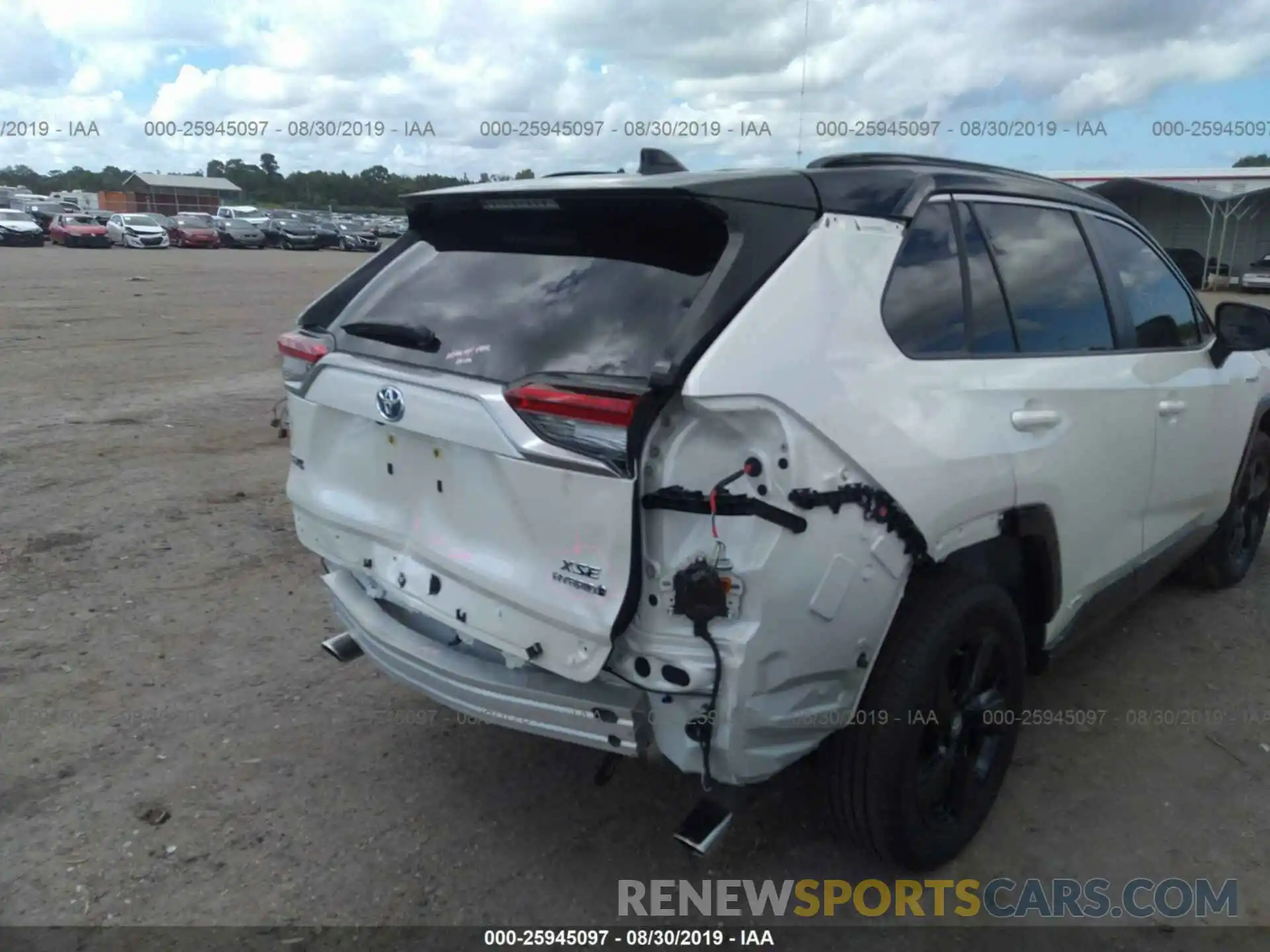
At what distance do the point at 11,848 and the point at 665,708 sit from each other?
211 centimetres

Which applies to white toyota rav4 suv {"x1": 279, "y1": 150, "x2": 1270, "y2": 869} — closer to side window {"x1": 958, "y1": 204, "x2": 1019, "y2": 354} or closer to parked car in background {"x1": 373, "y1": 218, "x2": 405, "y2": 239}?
side window {"x1": 958, "y1": 204, "x2": 1019, "y2": 354}

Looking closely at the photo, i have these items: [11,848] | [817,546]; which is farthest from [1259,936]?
[11,848]

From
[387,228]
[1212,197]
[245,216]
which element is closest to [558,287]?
[1212,197]

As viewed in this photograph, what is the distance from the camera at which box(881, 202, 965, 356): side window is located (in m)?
2.66

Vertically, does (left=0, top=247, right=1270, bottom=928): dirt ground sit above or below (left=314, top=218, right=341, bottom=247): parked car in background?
below

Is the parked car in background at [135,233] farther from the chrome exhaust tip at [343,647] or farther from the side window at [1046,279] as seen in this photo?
the side window at [1046,279]

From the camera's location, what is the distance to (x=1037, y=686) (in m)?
4.11

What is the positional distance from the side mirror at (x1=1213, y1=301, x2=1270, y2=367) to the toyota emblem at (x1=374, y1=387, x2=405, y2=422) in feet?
11.3

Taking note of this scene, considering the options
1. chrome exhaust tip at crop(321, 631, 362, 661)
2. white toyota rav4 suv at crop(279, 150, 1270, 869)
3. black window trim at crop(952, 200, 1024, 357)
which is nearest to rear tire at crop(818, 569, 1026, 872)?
white toyota rav4 suv at crop(279, 150, 1270, 869)

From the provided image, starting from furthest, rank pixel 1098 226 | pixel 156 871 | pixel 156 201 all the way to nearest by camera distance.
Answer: pixel 156 201 < pixel 1098 226 < pixel 156 871

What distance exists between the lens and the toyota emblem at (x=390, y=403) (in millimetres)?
2732

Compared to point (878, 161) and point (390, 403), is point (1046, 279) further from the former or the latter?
point (390, 403)

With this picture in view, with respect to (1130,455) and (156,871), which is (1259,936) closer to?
(1130,455)

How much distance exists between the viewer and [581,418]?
92.0 inches
